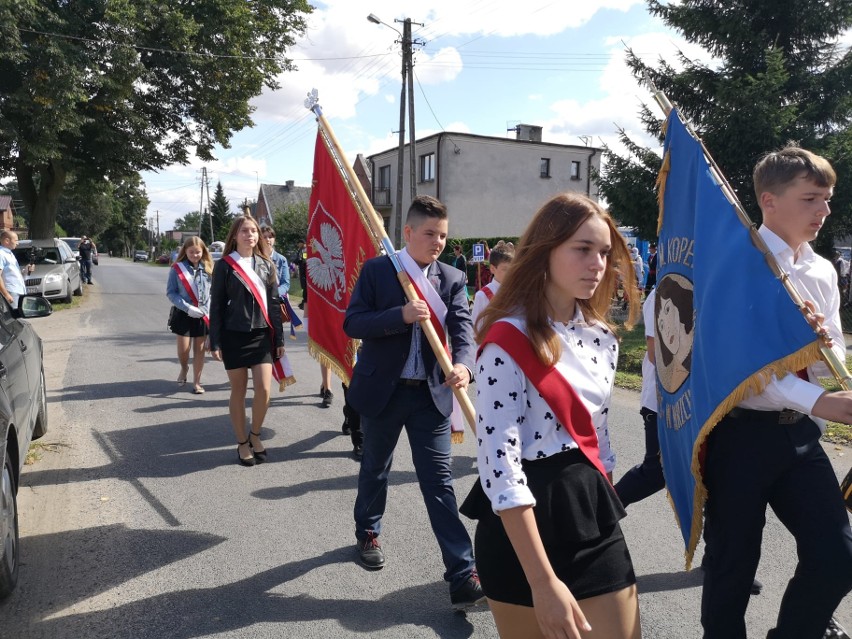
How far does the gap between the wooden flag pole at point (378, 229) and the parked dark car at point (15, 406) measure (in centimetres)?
212

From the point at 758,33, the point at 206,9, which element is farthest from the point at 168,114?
the point at 758,33

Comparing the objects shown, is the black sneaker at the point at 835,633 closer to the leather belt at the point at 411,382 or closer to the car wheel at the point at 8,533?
the leather belt at the point at 411,382

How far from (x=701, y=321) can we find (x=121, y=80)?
2241cm

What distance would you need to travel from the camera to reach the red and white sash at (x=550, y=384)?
1864 mm

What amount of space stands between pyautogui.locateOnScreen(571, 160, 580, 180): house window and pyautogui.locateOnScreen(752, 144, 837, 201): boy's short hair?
127 ft

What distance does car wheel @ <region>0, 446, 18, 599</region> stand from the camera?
3248 millimetres

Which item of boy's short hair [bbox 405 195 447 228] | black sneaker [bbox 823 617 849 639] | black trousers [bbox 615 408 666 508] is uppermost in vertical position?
boy's short hair [bbox 405 195 447 228]

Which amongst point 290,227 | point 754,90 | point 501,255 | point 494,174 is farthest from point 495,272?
point 290,227

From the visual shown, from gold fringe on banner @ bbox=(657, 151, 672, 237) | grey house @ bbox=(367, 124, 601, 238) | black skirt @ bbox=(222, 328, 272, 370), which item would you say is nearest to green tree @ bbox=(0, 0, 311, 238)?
grey house @ bbox=(367, 124, 601, 238)

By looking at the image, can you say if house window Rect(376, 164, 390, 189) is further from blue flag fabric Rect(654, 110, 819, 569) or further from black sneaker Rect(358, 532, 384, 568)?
blue flag fabric Rect(654, 110, 819, 569)

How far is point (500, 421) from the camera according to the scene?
1.84m

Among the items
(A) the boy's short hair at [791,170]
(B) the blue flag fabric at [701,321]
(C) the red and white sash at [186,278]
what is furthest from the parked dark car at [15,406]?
(A) the boy's short hair at [791,170]

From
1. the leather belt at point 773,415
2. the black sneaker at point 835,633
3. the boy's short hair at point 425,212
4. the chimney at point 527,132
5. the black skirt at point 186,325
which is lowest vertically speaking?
the black sneaker at point 835,633

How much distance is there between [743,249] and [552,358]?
3.18 ft
